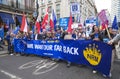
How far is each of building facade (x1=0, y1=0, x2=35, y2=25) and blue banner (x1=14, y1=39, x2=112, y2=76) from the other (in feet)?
44.6

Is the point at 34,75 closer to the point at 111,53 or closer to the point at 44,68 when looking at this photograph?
the point at 44,68

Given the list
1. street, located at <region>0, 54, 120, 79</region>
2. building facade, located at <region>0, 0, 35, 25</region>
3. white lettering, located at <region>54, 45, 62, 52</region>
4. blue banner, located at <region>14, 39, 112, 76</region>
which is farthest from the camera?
building facade, located at <region>0, 0, 35, 25</region>

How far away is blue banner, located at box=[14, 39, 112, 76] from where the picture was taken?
8.08 metres

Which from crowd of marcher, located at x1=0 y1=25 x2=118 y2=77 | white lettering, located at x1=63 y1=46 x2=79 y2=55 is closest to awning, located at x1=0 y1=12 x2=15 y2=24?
crowd of marcher, located at x1=0 y1=25 x2=118 y2=77

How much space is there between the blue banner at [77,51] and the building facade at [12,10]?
13605 millimetres

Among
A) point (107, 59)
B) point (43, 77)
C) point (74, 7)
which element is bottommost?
point (43, 77)

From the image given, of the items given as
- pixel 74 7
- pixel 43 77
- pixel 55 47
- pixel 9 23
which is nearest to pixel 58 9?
pixel 9 23

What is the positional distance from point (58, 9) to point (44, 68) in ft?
156

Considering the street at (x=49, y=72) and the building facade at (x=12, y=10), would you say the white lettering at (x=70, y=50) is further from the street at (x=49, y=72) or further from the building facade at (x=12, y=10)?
the building facade at (x=12, y=10)

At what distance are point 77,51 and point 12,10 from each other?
2111 centimetres

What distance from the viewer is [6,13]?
28125mm

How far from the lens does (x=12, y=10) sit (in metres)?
29.5

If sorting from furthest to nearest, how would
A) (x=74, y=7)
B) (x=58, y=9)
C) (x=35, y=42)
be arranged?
(x=58, y=9) → (x=74, y=7) → (x=35, y=42)

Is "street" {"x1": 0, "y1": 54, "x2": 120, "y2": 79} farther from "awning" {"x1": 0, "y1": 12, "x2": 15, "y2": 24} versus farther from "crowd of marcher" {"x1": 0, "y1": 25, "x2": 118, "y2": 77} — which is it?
"awning" {"x1": 0, "y1": 12, "x2": 15, "y2": 24}
